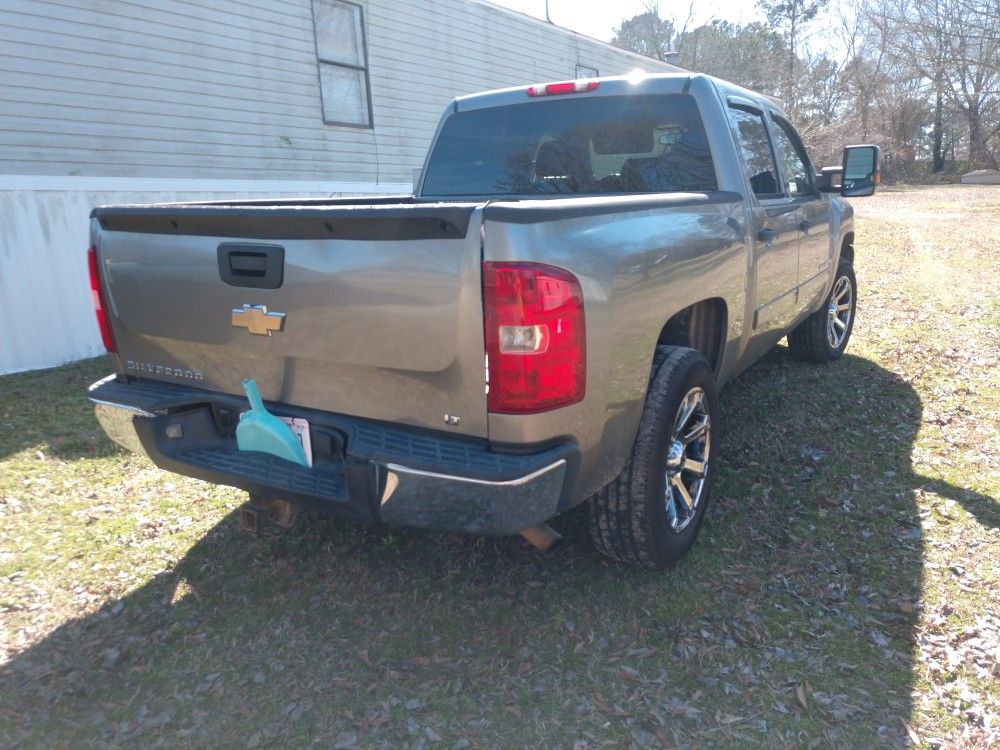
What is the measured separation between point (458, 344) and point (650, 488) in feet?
3.32

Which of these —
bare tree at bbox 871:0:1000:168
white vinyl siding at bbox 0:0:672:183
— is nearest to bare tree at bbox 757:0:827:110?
bare tree at bbox 871:0:1000:168

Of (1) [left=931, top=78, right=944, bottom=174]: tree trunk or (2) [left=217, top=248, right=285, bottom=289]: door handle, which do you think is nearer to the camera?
(2) [left=217, top=248, right=285, bottom=289]: door handle

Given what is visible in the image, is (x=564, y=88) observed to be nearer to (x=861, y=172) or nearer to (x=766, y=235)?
(x=766, y=235)

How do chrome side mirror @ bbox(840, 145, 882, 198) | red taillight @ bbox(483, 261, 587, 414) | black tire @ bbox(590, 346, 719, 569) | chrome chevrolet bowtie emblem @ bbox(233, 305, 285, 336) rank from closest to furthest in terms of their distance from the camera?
red taillight @ bbox(483, 261, 587, 414)
chrome chevrolet bowtie emblem @ bbox(233, 305, 285, 336)
black tire @ bbox(590, 346, 719, 569)
chrome side mirror @ bbox(840, 145, 882, 198)

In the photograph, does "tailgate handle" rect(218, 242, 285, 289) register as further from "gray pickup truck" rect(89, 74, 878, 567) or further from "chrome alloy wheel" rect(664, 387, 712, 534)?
"chrome alloy wheel" rect(664, 387, 712, 534)

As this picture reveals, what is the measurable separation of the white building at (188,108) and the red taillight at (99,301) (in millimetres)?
4475

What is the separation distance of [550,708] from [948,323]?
6.56m

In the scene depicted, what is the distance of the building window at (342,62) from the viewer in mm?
9477

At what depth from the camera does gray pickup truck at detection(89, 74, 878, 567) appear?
2148 mm

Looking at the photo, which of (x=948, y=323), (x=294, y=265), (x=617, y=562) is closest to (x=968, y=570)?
(x=617, y=562)

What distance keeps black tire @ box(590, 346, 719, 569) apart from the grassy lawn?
23 cm

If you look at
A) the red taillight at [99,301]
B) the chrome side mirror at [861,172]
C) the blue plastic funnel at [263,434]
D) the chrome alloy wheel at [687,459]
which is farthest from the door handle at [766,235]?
the red taillight at [99,301]

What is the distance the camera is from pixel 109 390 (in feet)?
9.64

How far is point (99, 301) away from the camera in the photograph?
2.95 metres
